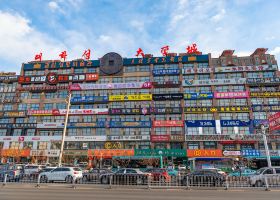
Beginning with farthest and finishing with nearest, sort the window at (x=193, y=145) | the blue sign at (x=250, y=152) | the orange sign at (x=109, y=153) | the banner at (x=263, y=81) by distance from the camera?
1. the banner at (x=263, y=81)
2. the window at (x=193, y=145)
3. the orange sign at (x=109, y=153)
4. the blue sign at (x=250, y=152)

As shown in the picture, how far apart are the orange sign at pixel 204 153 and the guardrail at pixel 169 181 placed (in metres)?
23.5

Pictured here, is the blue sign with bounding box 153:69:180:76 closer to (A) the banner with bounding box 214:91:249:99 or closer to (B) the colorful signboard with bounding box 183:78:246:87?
(B) the colorful signboard with bounding box 183:78:246:87

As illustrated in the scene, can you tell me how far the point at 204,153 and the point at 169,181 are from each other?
2576 cm

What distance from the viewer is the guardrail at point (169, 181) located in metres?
16.1

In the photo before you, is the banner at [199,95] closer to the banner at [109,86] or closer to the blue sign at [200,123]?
the blue sign at [200,123]

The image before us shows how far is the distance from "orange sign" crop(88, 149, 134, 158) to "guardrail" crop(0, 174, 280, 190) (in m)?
22.6

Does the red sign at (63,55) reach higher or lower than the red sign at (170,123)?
higher

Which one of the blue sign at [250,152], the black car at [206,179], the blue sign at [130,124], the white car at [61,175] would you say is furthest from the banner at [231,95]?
the white car at [61,175]

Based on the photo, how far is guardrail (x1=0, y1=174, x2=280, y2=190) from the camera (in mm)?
16125

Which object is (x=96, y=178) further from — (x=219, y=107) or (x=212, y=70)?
(x=212, y=70)

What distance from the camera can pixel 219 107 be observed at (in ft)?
156

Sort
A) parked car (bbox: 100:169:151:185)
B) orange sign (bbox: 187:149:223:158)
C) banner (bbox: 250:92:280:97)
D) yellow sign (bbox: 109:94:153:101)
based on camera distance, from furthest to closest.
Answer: yellow sign (bbox: 109:94:153:101), banner (bbox: 250:92:280:97), orange sign (bbox: 187:149:223:158), parked car (bbox: 100:169:151:185)

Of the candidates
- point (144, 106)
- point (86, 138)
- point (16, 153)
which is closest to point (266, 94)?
point (144, 106)

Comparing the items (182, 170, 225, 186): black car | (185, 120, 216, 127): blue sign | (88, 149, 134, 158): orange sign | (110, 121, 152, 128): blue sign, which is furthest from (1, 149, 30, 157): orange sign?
(182, 170, 225, 186): black car
